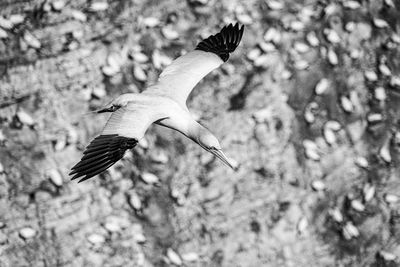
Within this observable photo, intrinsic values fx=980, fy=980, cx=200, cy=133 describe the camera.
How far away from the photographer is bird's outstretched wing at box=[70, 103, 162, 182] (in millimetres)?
4359

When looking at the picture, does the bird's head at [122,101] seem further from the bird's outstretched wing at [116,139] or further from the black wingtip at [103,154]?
the black wingtip at [103,154]

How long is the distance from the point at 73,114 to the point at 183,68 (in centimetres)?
146

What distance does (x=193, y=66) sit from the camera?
5.09m

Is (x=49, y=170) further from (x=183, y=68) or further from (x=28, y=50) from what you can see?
(x=183, y=68)

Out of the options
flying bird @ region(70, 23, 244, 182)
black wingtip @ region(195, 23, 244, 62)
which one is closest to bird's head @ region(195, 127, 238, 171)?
flying bird @ region(70, 23, 244, 182)

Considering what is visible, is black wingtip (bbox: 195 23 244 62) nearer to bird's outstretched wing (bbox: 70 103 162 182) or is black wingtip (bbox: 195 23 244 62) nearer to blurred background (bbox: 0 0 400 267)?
bird's outstretched wing (bbox: 70 103 162 182)

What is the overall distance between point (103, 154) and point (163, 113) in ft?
1.30

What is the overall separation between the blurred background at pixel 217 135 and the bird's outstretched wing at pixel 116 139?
175cm

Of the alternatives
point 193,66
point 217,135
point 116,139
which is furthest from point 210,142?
point 217,135

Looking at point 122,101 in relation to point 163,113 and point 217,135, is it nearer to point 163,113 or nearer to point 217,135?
point 163,113

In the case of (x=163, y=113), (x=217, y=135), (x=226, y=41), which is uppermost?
(x=163, y=113)

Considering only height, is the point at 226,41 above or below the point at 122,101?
below

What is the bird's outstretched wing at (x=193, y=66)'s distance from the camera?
16.1 feet

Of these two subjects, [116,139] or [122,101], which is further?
[122,101]
